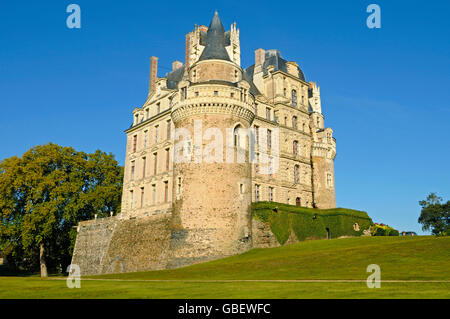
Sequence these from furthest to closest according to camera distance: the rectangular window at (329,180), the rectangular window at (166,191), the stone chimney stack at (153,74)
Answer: the stone chimney stack at (153,74) → the rectangular window at (329,180) → the rectangular window at (166,191)

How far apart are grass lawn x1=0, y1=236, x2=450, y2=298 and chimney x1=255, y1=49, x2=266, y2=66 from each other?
23.3 metres

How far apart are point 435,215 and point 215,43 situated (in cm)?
4572

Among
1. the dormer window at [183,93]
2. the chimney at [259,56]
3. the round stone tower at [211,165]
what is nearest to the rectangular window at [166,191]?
the round stone tower at [211,165]

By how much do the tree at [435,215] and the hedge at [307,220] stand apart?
26446 mm

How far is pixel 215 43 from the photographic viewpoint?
3453cm

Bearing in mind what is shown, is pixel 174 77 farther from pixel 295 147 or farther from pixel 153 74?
pixel 295 147

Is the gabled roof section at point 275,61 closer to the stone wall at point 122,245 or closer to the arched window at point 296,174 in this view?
the arched window at point 296,174

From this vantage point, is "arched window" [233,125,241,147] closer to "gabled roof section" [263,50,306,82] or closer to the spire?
the spire

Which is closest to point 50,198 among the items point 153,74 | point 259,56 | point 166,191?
point 166,191

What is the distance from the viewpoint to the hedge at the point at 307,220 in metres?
32.8

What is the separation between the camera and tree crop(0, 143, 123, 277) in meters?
41.5

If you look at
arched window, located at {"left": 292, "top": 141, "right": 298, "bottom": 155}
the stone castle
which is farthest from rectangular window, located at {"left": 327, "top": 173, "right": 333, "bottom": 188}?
arched window, located at {"left": 292, "top": 141, "right": 298, "bottom": 155}
